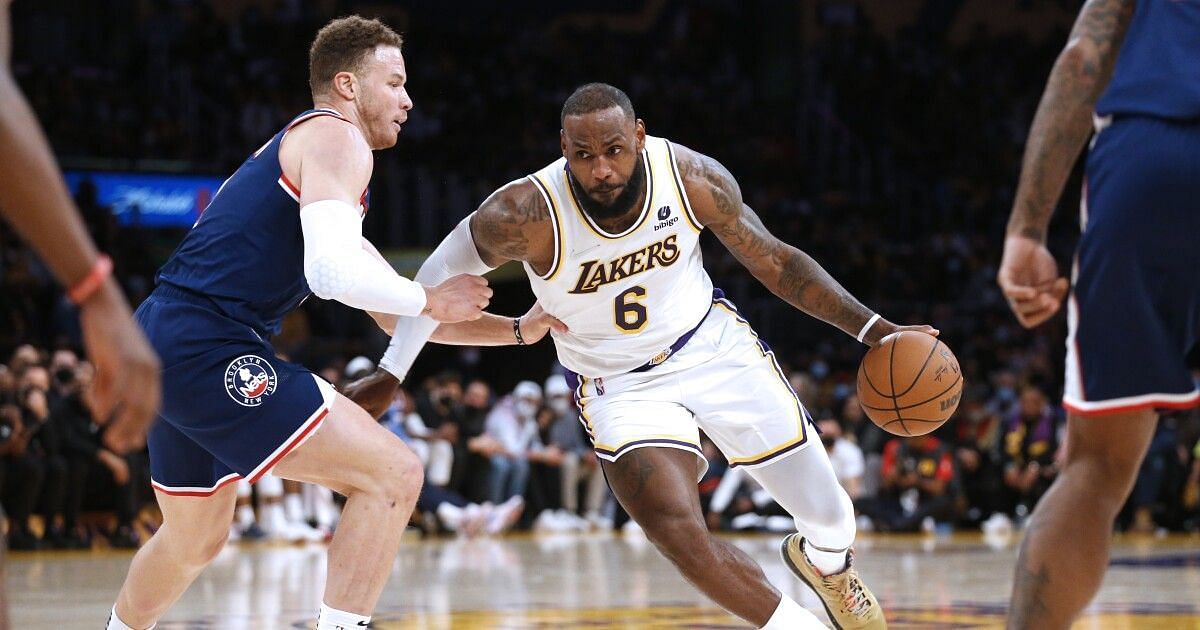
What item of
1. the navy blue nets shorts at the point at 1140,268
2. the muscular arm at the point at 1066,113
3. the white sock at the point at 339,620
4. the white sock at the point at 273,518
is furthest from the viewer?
the white sock at the point at 273,518

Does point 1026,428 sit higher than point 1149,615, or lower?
lower

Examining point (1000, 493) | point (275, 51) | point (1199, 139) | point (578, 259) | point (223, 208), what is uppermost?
point (1199, 139)

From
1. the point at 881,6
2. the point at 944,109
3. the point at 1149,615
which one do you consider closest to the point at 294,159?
the point at 1149,615

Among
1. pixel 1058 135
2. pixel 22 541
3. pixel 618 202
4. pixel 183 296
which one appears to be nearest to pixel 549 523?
pixel 22 541

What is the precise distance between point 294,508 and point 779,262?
1078 centimetres

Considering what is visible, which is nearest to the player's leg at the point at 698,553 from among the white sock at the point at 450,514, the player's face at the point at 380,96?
the player's face at the point at 380,96

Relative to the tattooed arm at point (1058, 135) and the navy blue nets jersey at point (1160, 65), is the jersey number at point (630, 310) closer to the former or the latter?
the tattooed arm at point (1058, 135)

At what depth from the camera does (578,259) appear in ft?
18.5

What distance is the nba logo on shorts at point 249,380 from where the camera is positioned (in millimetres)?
4738

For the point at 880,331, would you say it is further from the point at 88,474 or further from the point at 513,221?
the point at 88,474

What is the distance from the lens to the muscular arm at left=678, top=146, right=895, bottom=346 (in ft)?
18.9

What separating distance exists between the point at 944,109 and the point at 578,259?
2125 centimetres

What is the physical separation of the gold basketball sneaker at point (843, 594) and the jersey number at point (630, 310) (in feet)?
3.65

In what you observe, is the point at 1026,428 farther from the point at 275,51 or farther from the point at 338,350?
the point at 275,51
